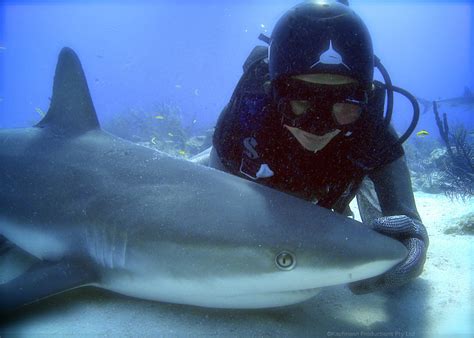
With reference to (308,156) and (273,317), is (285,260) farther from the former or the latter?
(308,156)

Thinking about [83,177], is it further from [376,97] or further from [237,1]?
[237,1]

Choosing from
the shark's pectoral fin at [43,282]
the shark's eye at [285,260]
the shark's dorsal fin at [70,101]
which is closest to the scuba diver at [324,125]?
the shark's eye at [285,260]

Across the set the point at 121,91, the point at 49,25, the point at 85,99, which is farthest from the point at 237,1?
the point at 49,25

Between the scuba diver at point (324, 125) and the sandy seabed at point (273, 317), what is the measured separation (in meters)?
0.21

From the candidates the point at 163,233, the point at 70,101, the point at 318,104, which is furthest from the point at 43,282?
the point at 318,104

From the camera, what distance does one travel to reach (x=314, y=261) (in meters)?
1.69

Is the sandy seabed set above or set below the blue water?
above

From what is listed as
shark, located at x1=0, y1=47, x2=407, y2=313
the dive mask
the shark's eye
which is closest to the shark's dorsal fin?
shark, located at x1=0, y1=47, x2=407, y2=313

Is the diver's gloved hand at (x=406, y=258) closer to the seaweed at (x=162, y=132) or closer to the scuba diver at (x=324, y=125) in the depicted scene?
the scuba diver at (x=324, y=125)

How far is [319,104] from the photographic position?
2.48 metres

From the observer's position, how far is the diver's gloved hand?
7.04 feet

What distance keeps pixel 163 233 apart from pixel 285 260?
2.43 ft

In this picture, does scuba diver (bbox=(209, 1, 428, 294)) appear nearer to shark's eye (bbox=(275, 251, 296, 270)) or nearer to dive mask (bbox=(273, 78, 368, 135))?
dive mask (bbox=(273, 78, 368, 135))

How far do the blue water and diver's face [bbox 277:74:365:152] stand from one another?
97.8 meters
